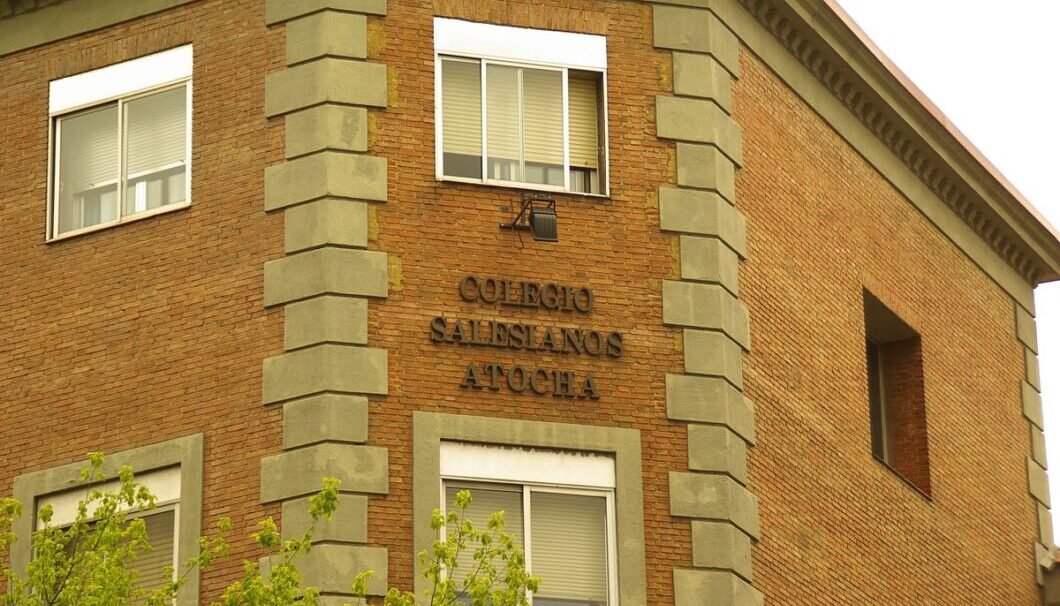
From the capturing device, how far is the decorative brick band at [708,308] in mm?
26406

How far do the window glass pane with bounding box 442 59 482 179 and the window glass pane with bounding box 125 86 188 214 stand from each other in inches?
115

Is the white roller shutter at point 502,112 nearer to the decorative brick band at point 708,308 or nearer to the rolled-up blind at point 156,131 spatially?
the decorative brick band at point 708,308

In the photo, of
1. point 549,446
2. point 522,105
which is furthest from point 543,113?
point 549,446

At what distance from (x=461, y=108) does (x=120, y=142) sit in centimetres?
396

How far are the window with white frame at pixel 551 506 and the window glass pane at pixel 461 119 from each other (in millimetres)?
3233

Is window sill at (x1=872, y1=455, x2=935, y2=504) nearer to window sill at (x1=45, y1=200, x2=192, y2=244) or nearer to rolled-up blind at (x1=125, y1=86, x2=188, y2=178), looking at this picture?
window sill at (x1=45, y1=200, x2=192, y2=244)

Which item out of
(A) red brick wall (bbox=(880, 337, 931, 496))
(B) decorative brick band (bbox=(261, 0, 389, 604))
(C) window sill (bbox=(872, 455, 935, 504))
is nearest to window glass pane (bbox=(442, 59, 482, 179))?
(B) decorative brick band (bbox=(261, 0, 389, 604))

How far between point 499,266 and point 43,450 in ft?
17.5

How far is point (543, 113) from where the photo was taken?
92.4 feet

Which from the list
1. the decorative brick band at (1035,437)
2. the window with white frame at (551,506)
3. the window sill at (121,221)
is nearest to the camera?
the window with white frame at (551,506)

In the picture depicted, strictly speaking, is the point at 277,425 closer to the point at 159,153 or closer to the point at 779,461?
the point at 159,153

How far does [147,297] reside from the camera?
27.3m

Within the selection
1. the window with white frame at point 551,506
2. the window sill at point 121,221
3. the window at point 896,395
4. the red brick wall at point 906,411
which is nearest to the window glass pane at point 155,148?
the window sill at point 121,221

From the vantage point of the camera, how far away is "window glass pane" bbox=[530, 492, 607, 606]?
26109 millimetres
